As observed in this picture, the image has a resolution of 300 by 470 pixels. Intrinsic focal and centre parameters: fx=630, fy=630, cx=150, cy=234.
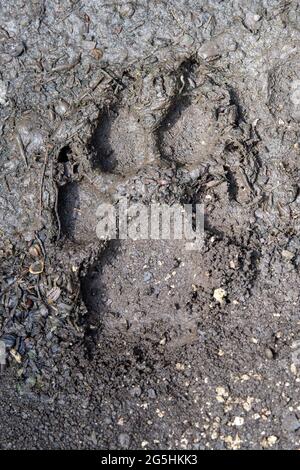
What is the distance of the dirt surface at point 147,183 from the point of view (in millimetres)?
2256

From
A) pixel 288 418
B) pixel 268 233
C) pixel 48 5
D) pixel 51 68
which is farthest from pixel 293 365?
pixel 48 5

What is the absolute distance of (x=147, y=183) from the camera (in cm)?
230

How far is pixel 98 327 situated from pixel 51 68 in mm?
974

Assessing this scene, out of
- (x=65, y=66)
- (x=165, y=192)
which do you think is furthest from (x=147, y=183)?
(x=65, y=66)

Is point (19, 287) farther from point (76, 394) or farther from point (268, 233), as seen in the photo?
point (268, 233)

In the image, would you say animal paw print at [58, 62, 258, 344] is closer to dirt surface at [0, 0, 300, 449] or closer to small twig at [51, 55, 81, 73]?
dirt surface at [0, 0, 300, 449]

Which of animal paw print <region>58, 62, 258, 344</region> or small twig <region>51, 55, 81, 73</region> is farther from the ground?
small twig <region>51, 55, 81, 73</region>

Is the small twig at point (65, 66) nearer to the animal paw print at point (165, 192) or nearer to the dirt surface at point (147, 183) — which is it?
the dirt surface at point (147, 183)

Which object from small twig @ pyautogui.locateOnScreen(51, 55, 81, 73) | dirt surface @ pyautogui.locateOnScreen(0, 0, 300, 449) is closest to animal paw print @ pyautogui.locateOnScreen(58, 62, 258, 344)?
dirt surface @ pyautogui.locateOnScreen(0, 0, 300, 449)

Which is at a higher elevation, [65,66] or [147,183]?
[65,66]

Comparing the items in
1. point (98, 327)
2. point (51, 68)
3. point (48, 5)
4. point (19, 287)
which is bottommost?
point (98, 327)

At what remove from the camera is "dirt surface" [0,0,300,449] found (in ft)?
7.40

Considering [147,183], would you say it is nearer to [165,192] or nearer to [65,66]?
[165,192]
